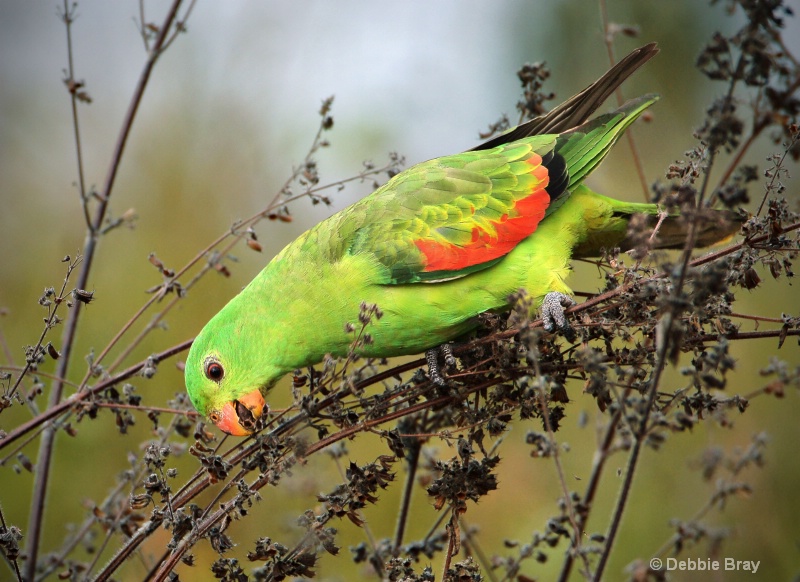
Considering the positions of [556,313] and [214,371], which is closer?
[556,313]

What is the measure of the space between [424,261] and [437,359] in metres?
0.44

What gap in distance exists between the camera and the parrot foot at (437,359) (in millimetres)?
2939

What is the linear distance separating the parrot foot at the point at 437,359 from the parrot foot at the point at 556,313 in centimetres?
40

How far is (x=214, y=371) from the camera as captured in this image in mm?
3195

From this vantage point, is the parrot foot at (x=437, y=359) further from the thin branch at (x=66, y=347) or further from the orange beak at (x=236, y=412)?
the thin branch at (x=66, y=347)

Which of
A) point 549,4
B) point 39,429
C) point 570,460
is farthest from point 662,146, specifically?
point 39,429

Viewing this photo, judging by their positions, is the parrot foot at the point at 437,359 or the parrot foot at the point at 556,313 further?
the parrot foot at the point at 437,359

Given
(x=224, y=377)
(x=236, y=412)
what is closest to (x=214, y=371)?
(x=224, y=377)

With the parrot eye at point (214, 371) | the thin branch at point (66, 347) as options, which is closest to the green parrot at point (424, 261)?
the parrot eye at point (214, 371)

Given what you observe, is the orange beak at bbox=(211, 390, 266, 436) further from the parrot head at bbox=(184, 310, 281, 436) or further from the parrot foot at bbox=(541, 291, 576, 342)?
the parrot foot at bbox=(541, 291, 576, 342)

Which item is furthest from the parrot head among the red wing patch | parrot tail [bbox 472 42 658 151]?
parrot tail [bbox 472 42 658 151]

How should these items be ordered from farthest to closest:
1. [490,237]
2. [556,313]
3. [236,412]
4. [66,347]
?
[490,237] → [236,412] → [556,313] → [66,347]

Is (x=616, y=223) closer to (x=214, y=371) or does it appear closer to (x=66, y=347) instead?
(x=214, y=371)

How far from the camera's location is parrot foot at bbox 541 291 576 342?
8.51ft
